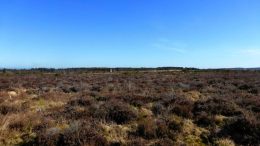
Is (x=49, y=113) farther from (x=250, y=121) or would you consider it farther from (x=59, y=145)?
(x=250, y=121)

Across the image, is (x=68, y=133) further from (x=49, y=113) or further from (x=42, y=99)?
(x=42, y=99)

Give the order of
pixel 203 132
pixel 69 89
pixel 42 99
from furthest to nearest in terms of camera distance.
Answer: pixel 69 89 < pixel 42 99 < pixel 203 132

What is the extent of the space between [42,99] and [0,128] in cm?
692

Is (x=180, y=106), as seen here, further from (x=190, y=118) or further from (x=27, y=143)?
(x=27, y=143)

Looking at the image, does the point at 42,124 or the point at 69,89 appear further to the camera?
the point at 69,89

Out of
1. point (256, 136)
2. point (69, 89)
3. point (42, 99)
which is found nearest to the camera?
point (256, 136)

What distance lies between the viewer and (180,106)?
11523mm

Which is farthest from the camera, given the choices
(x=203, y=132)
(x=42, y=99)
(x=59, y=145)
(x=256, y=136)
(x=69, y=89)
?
(x=69, y=89)

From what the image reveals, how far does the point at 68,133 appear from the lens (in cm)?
769

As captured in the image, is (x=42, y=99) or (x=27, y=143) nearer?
(x=27, y=143)

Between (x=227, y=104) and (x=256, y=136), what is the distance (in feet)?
13.7

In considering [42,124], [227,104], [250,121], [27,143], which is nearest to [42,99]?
[42,124]

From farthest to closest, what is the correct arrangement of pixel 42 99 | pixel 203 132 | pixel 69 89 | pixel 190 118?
pixel 69 89 → pixel 42 99 → pixel 190 118 → pixel 203 132

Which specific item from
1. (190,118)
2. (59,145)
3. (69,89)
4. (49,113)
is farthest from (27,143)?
(69,89)
